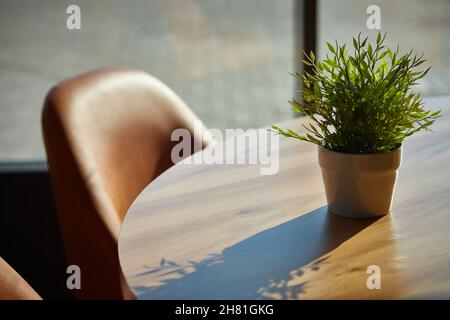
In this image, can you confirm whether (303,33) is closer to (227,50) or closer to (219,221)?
(227,50)

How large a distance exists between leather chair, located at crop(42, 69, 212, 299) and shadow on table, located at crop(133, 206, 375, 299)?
1.35 ft

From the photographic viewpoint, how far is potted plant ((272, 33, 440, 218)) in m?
0.89

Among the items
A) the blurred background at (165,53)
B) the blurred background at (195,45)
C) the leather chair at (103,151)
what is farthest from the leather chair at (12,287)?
the blurred background at (195,45)

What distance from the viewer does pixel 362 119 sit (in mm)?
890

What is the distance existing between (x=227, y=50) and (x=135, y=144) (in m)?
→ 0.94

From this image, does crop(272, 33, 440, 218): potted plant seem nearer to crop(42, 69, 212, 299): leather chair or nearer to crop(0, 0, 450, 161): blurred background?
crop(42, 69, 212, 299): leather chair

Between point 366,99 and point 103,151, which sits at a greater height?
point 366,99

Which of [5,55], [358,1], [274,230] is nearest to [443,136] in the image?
[274,230]

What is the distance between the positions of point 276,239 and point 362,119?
208 millimetres

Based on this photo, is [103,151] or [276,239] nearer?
[276,239]

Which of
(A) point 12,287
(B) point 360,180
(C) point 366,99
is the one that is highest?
(C) point 366,99

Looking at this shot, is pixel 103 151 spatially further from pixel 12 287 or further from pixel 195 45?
pixel 195 45

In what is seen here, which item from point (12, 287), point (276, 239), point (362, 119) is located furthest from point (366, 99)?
point (12, 287)

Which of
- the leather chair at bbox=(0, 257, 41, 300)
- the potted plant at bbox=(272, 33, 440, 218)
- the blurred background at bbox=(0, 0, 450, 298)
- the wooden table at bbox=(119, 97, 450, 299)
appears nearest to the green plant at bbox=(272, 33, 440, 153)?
the potted plant at bbox=(272, 33, 440, 218)
